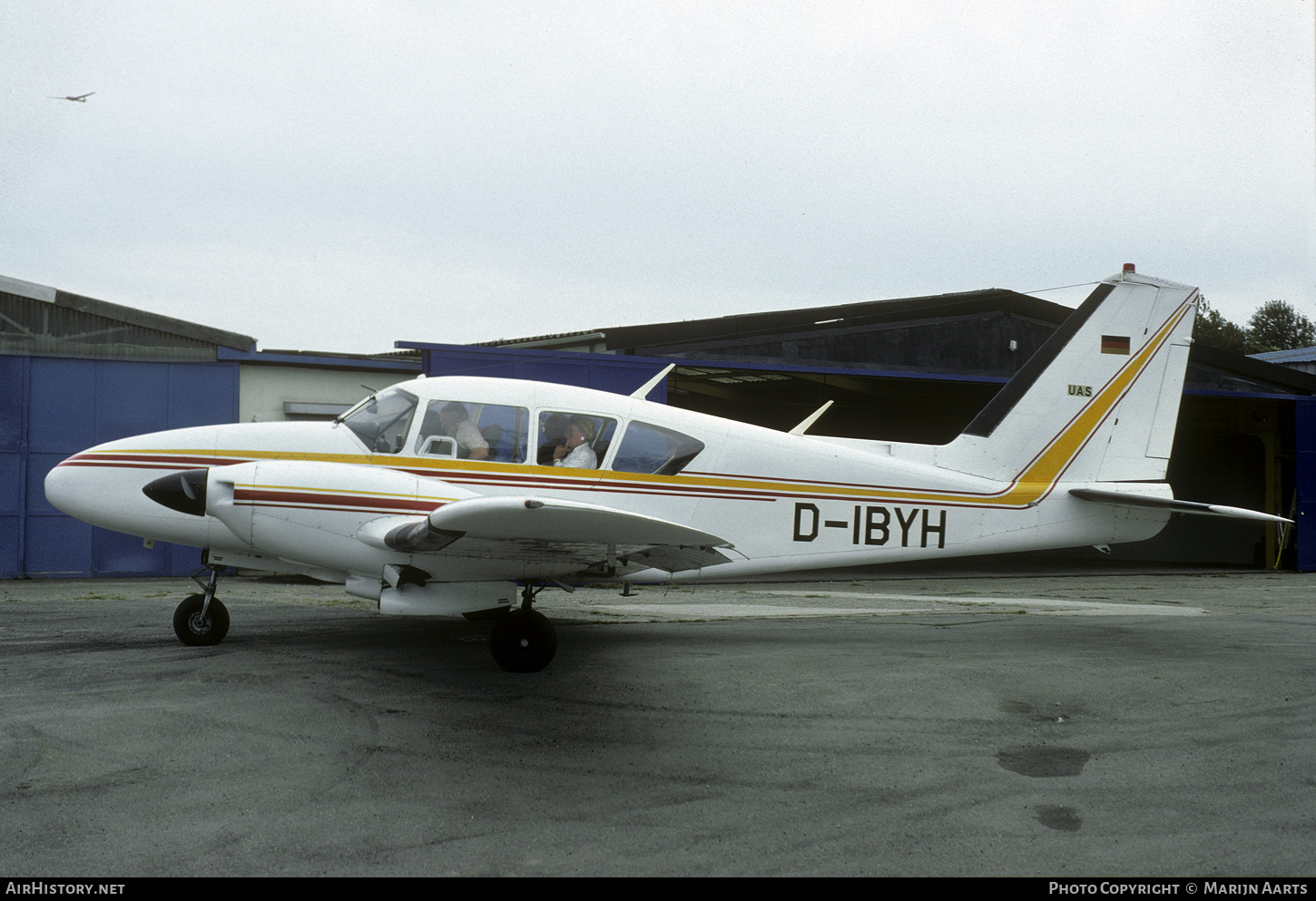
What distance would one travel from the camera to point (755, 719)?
562 centimetres

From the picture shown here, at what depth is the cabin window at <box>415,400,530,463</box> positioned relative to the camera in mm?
6926

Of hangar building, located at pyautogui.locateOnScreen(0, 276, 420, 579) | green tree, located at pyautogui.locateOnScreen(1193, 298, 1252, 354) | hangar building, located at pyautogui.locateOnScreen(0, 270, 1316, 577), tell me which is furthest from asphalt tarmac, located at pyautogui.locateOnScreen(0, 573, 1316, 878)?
green tree, located at pyautogui.locateOnScreen(1193, 298, 1252, 354)

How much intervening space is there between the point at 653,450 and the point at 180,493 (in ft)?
12.1

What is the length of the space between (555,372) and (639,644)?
24.3 feet

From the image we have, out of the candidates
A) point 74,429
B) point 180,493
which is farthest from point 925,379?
point 74,429

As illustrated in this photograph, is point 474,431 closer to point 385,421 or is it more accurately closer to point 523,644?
point 385,421

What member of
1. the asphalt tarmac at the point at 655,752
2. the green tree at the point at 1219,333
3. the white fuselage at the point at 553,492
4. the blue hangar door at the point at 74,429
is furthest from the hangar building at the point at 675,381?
the green tree at the point at 1219,333

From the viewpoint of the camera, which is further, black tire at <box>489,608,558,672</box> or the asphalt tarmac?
black tire at <box>489,608,558,672</box>

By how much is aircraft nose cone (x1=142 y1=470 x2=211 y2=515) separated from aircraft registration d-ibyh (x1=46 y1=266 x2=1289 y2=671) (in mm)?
20

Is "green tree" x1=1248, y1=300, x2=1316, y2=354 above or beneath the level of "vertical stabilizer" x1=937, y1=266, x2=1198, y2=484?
above

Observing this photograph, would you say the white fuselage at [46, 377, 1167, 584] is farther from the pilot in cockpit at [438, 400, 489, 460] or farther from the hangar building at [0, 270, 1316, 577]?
the hangar building at [0, 270, 1316, 577]

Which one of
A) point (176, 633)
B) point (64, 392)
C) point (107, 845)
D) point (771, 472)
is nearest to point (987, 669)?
point (771, 472)

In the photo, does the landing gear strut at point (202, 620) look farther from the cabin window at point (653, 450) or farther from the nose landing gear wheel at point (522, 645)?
the cabin window at point (653, 450)

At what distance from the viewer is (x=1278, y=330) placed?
175ft
